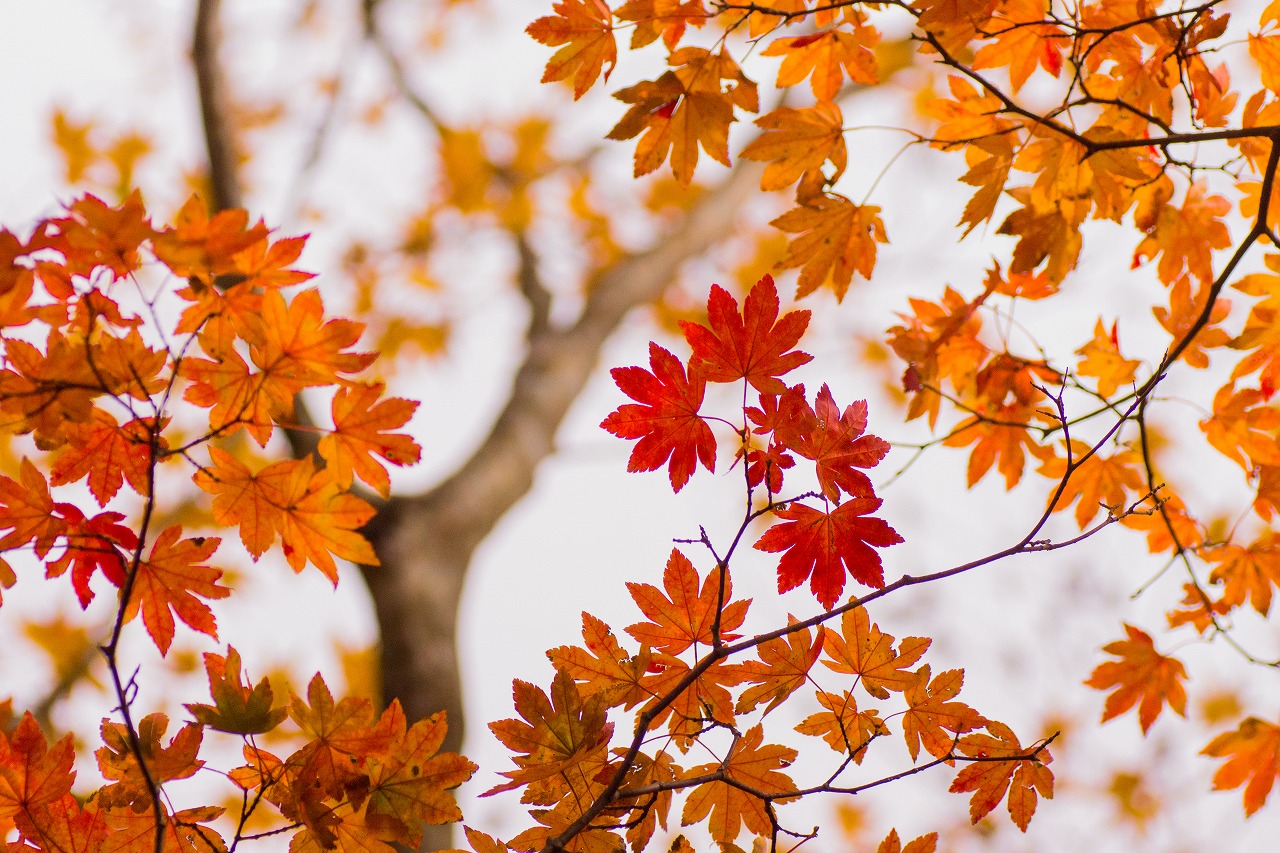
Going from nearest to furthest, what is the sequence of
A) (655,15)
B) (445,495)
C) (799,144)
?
(655,15) < (799,144) < (445,495)

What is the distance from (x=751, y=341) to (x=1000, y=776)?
0.55 metres

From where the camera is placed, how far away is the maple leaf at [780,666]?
0.90 m

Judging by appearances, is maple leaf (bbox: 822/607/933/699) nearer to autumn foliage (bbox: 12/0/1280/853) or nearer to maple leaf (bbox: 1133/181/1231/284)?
autumn foliage (bbox: 12/0/1280/853)

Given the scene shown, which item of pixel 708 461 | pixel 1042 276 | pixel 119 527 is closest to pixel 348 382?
pixel 119 527

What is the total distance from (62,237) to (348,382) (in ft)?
1.03

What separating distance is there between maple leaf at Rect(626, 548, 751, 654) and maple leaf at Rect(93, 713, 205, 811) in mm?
454

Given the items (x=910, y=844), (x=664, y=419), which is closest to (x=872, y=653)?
(x=910, y=844)

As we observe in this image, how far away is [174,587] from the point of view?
38.4 inches

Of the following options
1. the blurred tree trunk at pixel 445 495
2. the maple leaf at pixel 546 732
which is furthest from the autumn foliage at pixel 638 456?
the blurred tree trunk at pixel 445 495

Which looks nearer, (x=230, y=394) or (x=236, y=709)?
(x=236, y=709)

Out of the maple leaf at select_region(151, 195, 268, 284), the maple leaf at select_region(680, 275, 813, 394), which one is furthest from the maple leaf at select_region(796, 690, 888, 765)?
the maple leaf at select_region(151, 195, 268, 284)

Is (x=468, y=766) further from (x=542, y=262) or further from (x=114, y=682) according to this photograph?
(x=542, y=262)

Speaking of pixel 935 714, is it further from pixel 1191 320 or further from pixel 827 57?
pixel 827 57

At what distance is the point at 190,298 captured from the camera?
94cm
